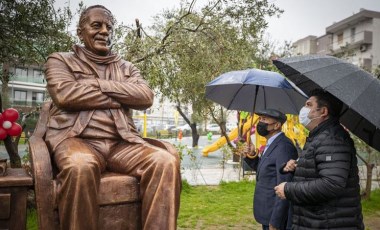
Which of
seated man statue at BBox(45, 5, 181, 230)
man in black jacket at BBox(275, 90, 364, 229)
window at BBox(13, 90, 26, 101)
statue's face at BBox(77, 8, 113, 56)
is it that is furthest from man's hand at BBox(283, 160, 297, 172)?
window at BBox(13, 90, 26, 101)

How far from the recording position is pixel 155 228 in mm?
2379

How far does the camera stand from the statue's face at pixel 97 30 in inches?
116

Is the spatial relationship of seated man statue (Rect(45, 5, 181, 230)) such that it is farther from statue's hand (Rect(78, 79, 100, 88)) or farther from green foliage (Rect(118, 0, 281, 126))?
green foliage (Rect(118, 0, 281, 126))

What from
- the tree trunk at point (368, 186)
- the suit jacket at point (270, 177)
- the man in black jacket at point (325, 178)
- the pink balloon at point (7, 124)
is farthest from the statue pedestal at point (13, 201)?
the tree trunk at point (368, 186)

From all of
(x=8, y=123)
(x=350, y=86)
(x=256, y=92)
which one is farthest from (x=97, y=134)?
(x=256, y=92)

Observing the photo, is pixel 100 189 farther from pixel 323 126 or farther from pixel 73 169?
pixel 323 126

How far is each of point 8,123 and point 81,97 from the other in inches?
57.5

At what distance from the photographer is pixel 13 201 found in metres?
2.46

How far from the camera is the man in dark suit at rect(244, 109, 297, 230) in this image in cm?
313

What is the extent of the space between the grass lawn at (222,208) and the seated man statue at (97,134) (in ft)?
8.93

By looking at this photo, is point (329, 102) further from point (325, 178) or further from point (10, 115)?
point (10, 115)

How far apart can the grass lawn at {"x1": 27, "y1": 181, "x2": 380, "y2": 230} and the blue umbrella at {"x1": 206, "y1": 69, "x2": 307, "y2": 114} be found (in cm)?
206

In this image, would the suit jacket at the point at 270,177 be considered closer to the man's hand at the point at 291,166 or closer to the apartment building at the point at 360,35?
the man's hand at the point at 291,166

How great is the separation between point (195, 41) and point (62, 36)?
246cm
